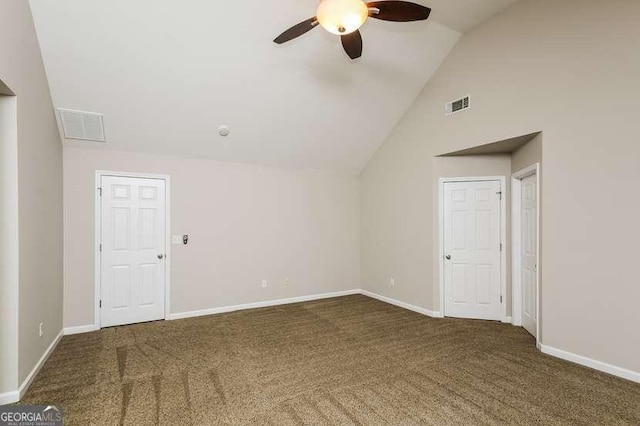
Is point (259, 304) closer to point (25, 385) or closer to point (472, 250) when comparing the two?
point (25, 385)

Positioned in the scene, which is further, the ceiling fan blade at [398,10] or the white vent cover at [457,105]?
the white vent cover at [457,105]

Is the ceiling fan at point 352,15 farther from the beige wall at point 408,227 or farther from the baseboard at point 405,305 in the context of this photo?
the baseboard at point 405,305

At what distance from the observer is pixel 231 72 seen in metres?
3.78

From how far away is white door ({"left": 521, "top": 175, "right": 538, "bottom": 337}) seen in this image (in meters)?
3.89

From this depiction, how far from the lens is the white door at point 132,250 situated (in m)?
4.32

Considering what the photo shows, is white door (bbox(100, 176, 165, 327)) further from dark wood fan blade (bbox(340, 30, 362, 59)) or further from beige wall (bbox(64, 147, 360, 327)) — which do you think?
dark wood fan blade (bbox(340, 30, 362, 59))

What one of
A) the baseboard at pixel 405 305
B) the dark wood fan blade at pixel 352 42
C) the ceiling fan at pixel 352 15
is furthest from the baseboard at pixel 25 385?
the baseboard at pixel 405 305

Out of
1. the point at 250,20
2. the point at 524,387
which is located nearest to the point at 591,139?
the point at 524,387

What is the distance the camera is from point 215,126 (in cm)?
444

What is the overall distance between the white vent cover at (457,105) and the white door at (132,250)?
13.5ft

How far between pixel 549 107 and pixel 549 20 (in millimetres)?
921

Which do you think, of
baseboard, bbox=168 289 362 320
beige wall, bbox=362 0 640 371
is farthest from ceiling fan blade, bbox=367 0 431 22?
baseboard, bbox=168 289 362 320

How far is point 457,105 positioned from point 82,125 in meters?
4.72

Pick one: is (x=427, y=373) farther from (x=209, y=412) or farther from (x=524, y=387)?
(x=209, y=412)
